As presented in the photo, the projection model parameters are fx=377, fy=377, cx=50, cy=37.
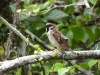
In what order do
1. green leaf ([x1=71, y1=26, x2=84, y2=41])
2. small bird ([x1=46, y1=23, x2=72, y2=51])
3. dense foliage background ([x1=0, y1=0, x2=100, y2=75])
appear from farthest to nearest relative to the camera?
green leaf ([x1=71, y1=26, x2=84, y2=41])
dense foliage background ([x1=0, y1=0, x2=100, y2=75])
small bird ([x1=46, y1=23, x2=72, y2=51])

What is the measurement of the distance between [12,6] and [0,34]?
42cm

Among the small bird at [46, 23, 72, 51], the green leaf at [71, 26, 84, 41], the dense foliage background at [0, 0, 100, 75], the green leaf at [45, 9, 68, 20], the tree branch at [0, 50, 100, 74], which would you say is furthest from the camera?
the green leaf at [45, 9, 68, 20]

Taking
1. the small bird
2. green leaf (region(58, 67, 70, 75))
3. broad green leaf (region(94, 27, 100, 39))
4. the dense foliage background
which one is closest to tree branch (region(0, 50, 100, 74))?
green leaf (region(58, 67, 70, 75))

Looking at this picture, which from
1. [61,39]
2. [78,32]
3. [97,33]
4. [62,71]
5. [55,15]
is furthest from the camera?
[97,33]

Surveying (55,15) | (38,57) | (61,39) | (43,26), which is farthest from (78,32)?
(38,57)

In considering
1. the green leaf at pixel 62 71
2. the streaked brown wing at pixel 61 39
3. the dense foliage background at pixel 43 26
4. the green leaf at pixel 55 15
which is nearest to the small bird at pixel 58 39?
the streaked brown wing at pixel 61 39

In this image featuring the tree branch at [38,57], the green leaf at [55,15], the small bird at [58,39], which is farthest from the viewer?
the green leaf at [55,15]

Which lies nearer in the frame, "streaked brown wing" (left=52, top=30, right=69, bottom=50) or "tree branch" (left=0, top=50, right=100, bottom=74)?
"tree branch" (left=0, top=50, right=100, bottom=74)

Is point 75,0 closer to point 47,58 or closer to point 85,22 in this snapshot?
point 85,22

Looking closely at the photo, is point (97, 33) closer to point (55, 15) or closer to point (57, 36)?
point (55, 15)

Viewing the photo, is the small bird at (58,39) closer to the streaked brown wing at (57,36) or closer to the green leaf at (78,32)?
the streaked brown wing at (57,36)

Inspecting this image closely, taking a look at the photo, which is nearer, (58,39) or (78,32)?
(58,39)

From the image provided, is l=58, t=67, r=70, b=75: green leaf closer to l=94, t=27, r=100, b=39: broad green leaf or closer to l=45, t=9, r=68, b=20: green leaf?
l=45, t=9, r=68, b=20: green leaf

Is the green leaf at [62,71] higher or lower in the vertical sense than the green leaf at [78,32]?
higher
